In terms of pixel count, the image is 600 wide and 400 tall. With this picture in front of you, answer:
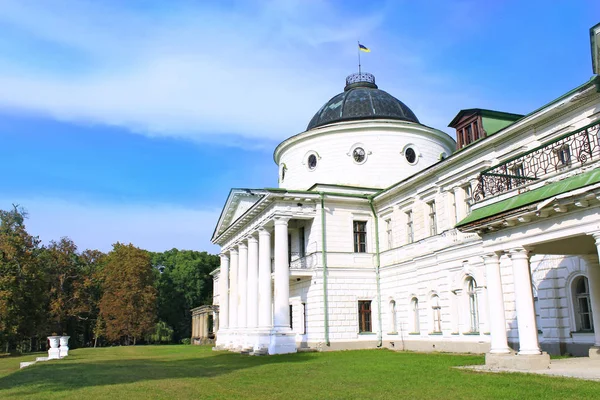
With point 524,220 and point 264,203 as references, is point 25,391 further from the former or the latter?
point 264,203

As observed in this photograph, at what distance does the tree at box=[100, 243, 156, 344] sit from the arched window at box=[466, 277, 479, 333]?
39529 mm

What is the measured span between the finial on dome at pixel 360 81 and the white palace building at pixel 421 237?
10 cm

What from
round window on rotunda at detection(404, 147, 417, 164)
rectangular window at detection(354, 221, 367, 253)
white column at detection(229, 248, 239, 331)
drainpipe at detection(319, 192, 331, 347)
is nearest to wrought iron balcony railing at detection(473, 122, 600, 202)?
drainpipe at detection(319, 192, 331, 347)

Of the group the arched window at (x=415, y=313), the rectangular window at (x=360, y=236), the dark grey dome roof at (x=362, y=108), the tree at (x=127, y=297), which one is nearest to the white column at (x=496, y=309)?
the arched window at (x=415, y=313)

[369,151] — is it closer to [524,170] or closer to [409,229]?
[409,229]

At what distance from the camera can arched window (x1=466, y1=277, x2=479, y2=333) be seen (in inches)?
883

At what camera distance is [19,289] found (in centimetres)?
3966

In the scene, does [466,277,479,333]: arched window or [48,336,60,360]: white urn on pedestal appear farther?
[48,336,60,360]: white urn on pedestal

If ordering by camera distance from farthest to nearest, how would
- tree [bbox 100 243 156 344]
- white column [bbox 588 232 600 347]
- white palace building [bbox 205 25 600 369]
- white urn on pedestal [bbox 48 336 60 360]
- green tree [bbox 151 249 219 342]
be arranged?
green tree [bbox 151 249 219 342], tree [bbox 100 243 156 344], white urn on pedestal [bbox 48 336 60 360], white column [bbox 588 232 600 347], white palace building [bbox 205 25 600 369]

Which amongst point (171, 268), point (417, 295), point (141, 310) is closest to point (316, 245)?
point (417, 295)

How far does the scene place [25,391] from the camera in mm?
14078

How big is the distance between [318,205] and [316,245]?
2193mm

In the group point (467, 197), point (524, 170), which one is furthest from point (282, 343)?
point (524, 170)

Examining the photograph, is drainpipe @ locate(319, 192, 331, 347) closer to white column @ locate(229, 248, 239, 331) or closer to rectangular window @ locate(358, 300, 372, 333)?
rectangular window @ locate(358, 300, 372, 333)
